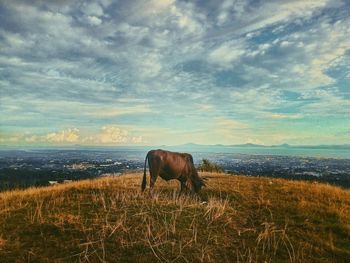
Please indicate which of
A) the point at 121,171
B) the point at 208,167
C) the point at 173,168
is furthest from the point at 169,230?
the point at 121,171

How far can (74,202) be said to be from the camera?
49.4 ft

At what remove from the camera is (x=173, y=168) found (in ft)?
61.2

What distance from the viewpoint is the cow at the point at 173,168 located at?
18.1 meters

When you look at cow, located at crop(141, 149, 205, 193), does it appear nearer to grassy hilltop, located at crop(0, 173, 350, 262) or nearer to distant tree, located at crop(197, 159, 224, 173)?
grassy hilltop, located at crop(0, 173, 350, 262)

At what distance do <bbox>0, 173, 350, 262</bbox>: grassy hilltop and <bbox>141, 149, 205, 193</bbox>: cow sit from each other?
100 inches

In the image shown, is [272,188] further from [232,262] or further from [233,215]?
[232,262]

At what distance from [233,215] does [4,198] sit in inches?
411

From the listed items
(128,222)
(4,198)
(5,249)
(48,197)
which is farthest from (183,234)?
(4,198)

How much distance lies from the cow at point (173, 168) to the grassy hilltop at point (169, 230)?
100 inches

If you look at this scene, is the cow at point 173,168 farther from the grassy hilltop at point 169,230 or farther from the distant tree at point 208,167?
the distant tree at point 208,167

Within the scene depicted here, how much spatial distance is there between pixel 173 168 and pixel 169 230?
294 inches

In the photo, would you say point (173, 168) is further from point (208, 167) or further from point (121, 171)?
point (121, 171)

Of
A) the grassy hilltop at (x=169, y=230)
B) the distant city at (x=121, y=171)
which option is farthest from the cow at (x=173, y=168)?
the distant city at (x=121, y=171)

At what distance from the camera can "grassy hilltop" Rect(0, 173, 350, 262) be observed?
9992 mm
